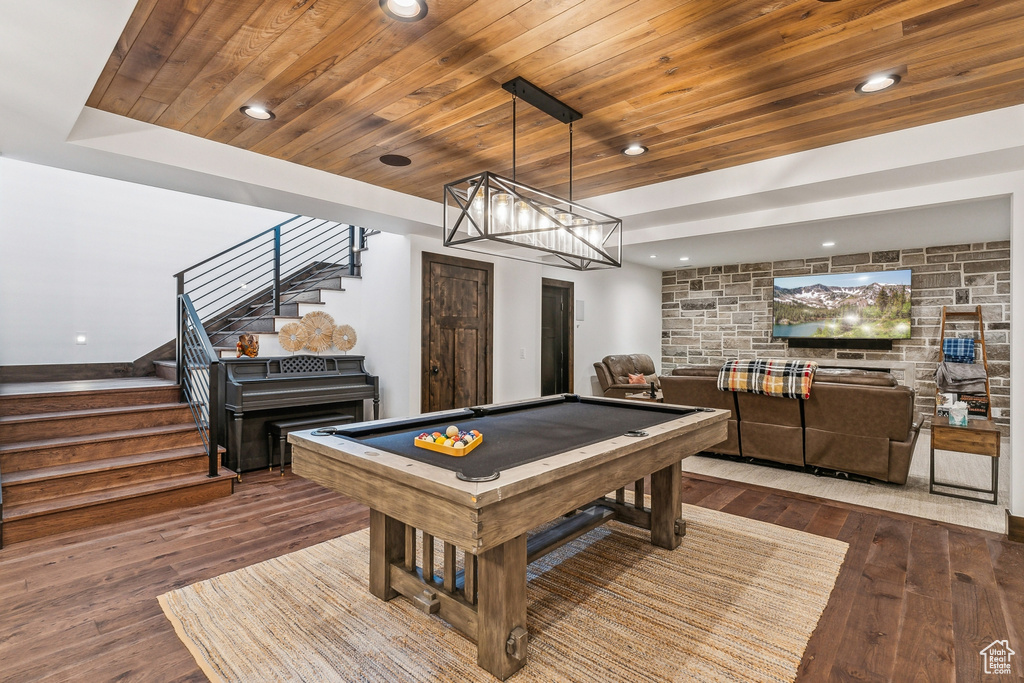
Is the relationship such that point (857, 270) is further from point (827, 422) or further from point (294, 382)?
point (294, 382)

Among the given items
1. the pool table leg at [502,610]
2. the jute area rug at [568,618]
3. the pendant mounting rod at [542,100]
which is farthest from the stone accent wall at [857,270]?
the pool table leg at [502,610]

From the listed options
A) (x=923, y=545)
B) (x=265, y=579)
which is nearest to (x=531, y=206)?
(x=265, y=579)

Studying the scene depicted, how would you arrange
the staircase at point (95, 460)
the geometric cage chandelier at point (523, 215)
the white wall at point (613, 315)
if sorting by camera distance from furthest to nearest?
the white wall at point (613, 315), the staircase at point (95, 460), the geometric cage chandelier at point (523, 215)

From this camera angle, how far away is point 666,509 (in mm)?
2766

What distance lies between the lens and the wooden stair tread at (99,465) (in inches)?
122

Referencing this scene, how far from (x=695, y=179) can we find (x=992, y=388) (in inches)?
207

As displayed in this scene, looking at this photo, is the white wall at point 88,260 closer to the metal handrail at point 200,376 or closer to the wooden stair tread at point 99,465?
the metal handrail at point 200,376

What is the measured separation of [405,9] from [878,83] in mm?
2203

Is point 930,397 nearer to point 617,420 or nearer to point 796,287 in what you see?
point 796,287

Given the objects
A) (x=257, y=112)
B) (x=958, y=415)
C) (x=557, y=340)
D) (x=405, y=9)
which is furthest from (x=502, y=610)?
(x=557, y=340)

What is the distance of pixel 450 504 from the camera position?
1.49 metres

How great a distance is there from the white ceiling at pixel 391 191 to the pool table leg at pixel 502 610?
2.18 metres

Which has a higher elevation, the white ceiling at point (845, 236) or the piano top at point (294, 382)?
the white ceiling at point (845, 236)

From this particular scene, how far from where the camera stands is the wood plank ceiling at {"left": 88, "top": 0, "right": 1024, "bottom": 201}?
1809 mm
